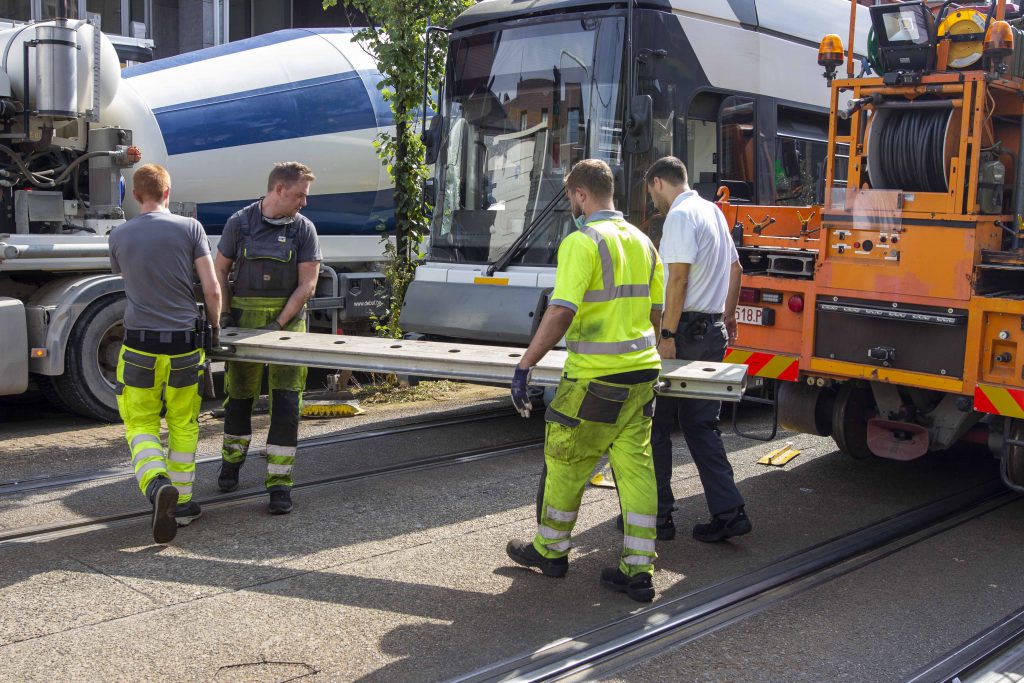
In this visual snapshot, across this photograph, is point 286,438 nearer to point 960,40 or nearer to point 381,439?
point 381,439

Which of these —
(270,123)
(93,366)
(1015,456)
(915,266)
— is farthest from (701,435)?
(270,123)

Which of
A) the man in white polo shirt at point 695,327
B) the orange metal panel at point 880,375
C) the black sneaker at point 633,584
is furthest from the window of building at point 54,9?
the black sneaker at point 633,584

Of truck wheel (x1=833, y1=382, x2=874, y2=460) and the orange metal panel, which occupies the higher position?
the orange metal panel

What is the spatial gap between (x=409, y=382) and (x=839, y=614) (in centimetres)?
562

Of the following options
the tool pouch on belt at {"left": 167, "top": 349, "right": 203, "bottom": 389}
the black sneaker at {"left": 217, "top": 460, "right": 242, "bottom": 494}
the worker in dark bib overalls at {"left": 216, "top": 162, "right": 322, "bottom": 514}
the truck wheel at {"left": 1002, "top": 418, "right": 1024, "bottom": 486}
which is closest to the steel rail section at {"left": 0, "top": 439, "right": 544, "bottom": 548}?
the black sneaker at {"left": 217, "top": 460, "right": 242, "bottom": 494}

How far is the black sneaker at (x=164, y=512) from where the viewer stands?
5258mm

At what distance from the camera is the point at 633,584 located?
16.0 feet

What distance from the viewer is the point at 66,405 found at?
880 centimetres

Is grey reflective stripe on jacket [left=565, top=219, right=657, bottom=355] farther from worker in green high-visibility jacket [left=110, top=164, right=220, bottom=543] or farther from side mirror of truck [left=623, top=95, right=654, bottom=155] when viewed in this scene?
side mirror of truck [left=623, top=95, right=654, bottom=155]

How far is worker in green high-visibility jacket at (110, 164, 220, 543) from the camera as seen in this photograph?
18.4 ft

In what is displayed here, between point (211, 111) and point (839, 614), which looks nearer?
point (839, 614)

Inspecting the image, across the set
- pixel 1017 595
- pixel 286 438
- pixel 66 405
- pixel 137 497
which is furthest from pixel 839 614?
pixel 66 405

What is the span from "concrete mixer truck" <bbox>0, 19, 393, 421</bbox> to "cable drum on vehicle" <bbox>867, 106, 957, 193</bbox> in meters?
5.86

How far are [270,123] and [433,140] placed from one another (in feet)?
7.75
